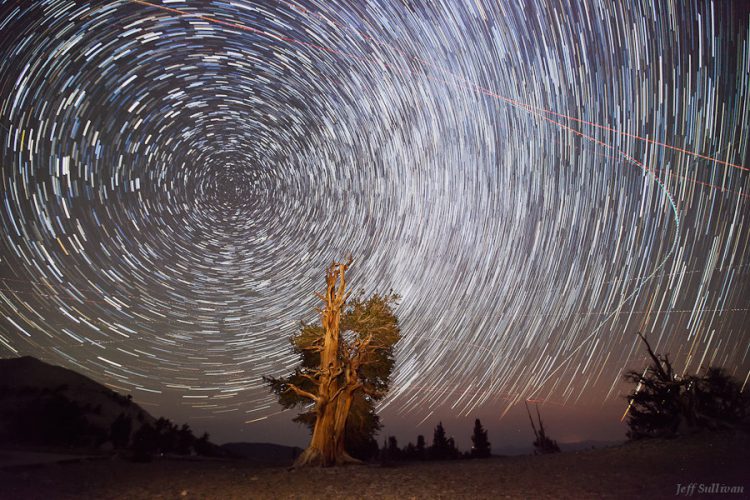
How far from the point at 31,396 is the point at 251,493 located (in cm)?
5914

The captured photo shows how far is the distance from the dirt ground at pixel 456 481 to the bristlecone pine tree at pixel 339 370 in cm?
306

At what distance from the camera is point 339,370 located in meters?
16.0

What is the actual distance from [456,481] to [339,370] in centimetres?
720

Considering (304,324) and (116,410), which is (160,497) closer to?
(304,324)

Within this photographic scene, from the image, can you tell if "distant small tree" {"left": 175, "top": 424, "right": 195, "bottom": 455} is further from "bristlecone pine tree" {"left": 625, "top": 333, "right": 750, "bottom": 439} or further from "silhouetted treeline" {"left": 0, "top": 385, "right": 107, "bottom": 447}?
"bristlecone pine tree" {"left": 625, "top": 333, "right": 750, "bottom": 439}

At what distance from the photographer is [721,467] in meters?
9.74

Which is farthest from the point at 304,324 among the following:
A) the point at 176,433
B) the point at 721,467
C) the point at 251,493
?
the point at 176,433

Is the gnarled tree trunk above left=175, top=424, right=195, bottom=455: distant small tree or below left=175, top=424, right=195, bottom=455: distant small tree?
above

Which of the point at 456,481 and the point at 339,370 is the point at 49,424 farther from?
the point at 456,481

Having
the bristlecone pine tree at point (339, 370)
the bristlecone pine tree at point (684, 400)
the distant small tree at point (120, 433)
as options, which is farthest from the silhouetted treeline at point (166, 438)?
the bristlecone pine tree at point (684, 400)

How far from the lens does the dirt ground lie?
25.4 ft

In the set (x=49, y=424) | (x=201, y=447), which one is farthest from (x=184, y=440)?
(x=49, y=424)

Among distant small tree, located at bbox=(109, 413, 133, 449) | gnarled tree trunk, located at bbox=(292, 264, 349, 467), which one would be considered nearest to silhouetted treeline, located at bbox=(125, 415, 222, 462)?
distant small tree, located at bbox=(109, 413, 133, 449)

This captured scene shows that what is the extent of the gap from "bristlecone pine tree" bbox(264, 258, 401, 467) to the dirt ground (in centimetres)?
306
